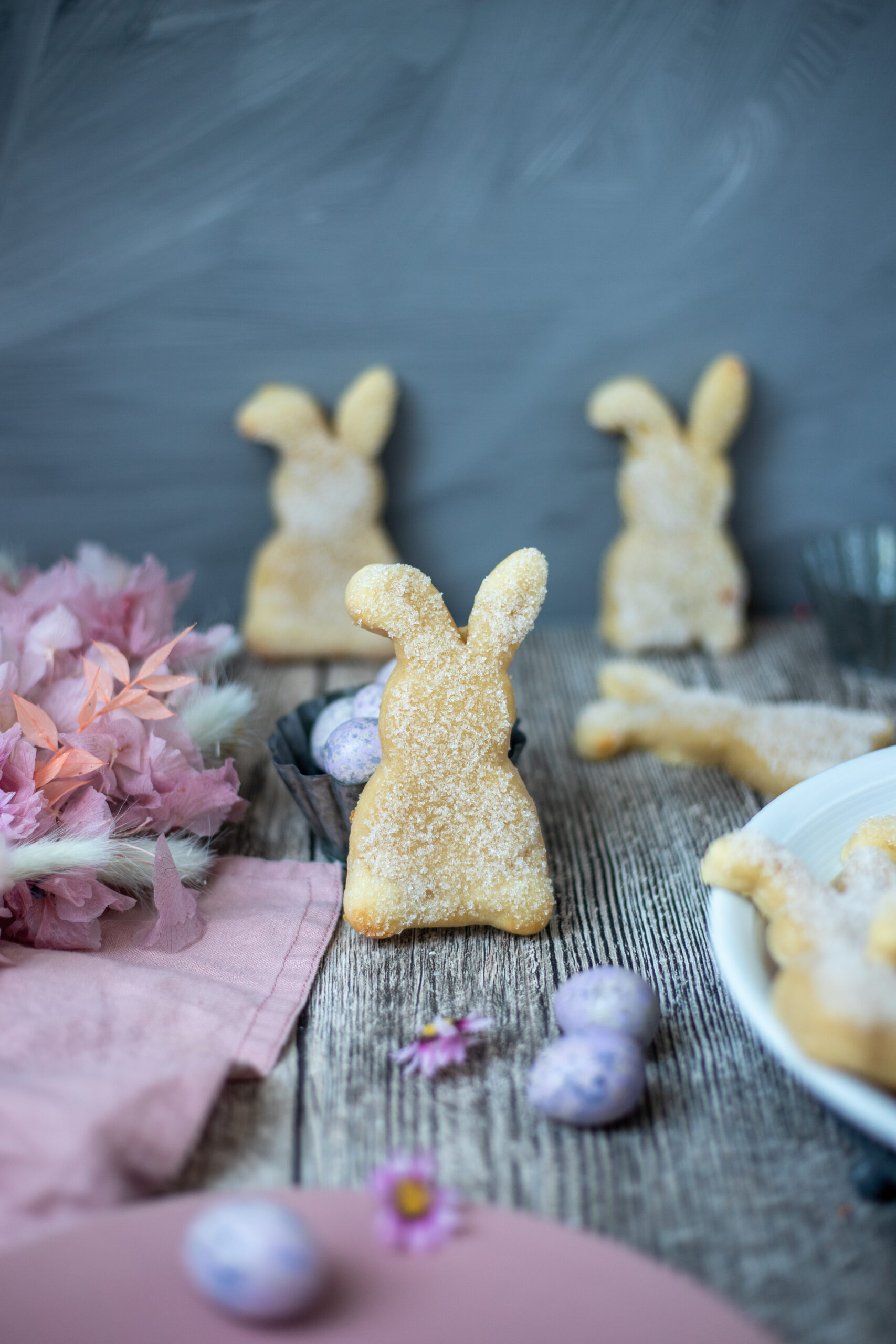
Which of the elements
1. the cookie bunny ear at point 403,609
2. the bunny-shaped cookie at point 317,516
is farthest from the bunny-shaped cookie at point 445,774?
the bunny-shaped cookie at point 317,516

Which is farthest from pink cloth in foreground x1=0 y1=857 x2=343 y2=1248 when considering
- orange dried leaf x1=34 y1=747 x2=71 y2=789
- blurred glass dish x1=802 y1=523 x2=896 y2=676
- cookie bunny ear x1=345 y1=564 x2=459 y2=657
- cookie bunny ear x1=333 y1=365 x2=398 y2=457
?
blurred glass dish x1=802 y1=523 x2=896 y2=676

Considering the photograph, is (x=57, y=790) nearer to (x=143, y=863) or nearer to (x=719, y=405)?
(x=143, y=863)

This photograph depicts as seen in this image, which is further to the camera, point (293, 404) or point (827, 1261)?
point (293, 404)

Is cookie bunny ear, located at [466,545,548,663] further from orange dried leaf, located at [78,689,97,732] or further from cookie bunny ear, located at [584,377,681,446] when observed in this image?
cookie bunny ear, located at [584,377,681,446]

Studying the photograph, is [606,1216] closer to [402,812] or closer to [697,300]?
[402,812]

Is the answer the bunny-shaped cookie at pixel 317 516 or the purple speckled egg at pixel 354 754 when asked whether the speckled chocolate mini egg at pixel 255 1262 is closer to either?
the purple speckled egg at pixel 354 754

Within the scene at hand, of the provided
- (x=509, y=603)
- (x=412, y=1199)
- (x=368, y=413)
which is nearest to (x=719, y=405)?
(x=368, y=413)

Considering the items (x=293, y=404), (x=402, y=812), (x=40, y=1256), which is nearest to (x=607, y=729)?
(x=402, y=812)
